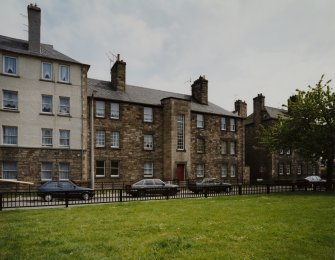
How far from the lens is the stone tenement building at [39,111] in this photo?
1085 inches

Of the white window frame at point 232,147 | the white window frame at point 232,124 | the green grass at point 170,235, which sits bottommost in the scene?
the green grass at point 170,235

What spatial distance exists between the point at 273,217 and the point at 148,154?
23800 mm

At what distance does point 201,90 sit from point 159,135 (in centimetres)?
988

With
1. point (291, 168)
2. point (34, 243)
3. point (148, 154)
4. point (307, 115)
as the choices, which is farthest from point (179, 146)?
point (34, 243)

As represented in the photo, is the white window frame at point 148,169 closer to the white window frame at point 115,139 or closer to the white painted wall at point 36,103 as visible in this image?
the white window frame at point 115,139

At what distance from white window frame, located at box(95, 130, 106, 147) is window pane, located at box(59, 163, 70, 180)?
3.77m

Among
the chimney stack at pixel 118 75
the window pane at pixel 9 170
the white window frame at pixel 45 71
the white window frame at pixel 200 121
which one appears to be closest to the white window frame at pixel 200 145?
the white window frame at pixel 200 121

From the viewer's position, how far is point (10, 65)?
28.1m

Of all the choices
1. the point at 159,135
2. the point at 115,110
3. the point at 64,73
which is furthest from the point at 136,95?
the point at 64,73

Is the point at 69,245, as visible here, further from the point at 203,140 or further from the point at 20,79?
the point at 203,140

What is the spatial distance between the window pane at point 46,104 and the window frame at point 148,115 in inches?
406

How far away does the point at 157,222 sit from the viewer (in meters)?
11.4

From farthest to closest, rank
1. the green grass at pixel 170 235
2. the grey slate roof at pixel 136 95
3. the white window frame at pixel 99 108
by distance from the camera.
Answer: the grey slate roof at pixel 136 95, the white window frame at pixel 99 108, the green grass at pixel 170 235

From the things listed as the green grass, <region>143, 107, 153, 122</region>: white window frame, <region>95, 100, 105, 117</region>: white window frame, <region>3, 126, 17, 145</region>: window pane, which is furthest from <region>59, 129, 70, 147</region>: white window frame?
the green grass
